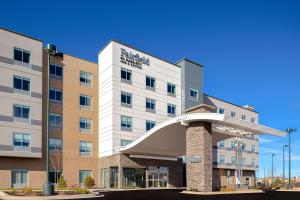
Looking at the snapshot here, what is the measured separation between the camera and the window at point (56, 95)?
4300cm

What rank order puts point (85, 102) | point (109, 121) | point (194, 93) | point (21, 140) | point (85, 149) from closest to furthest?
point (21, 140)
point (109, 121)
point (85, 149)
point (85, 102)
point (194, 93)

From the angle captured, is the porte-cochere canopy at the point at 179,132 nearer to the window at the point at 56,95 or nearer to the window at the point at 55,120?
the window at the point at 55,120

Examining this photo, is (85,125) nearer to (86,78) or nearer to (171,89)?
(86,78)

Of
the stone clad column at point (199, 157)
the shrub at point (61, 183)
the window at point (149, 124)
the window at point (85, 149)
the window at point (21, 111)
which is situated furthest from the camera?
the window at point (149, 124)

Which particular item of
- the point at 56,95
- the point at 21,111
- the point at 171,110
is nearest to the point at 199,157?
the point at 171,110

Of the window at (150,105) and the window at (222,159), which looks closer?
the window at (150,105)

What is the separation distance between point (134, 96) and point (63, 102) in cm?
983

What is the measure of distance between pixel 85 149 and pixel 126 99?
29.6 feet

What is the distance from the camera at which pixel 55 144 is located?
42.4 metres

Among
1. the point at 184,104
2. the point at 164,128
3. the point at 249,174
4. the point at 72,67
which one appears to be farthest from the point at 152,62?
the point at 249,174

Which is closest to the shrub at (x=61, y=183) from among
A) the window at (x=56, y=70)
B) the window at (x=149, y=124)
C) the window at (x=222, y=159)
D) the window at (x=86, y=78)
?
the window at (x=56, y=70)

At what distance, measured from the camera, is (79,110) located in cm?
4550

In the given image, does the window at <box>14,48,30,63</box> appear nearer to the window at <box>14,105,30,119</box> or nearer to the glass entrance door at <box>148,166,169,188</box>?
the window at <box>14,105,30,119</box>

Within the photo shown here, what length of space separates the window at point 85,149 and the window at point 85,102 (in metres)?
5.11
